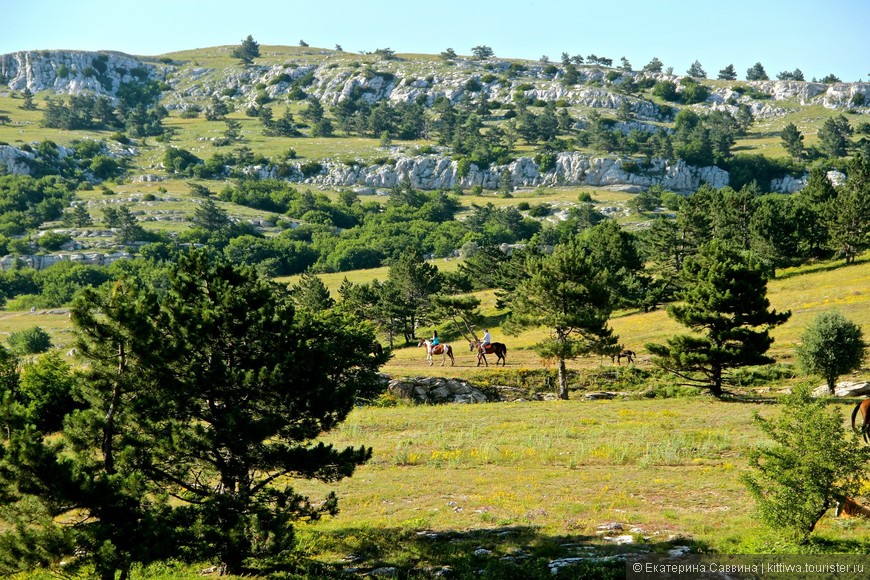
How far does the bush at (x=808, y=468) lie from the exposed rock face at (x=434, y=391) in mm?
28830

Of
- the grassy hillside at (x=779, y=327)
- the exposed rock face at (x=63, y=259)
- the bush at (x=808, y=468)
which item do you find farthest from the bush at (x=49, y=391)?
the exposed rock face at (x=63, y=259)

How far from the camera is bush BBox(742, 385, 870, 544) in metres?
15.3

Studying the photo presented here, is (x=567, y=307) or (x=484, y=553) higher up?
(x=567, y=307)

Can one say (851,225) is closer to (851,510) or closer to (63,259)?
(851,510)

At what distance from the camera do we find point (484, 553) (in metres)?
17.8

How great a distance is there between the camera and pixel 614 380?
4844 centimetres

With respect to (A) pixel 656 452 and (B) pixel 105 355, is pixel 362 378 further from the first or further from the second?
(B) pixel 105 355

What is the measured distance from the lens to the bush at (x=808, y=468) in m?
15.3

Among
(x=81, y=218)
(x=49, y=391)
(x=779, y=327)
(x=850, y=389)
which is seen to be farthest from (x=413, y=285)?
(x=81, y=218)

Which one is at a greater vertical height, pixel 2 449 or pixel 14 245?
pixel 14 245

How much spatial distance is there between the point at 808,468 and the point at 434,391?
30247mm

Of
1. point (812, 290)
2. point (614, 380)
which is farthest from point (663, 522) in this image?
point (812, 290)

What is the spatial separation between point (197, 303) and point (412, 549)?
29.6 feet

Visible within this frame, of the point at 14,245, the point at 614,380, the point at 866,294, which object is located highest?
the point at 14,245
